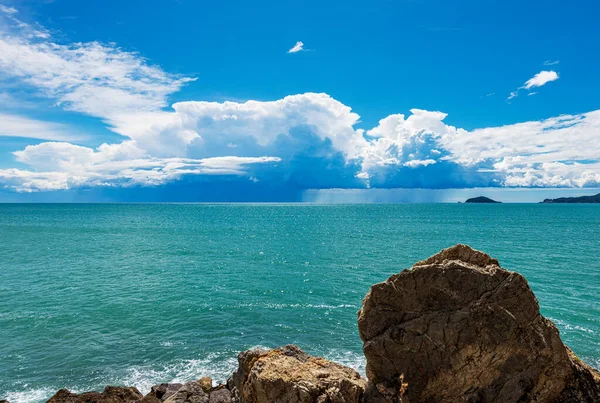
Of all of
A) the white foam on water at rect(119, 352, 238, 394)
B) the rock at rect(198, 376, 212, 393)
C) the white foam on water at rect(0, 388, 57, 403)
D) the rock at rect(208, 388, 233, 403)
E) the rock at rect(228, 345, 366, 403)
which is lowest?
the white foam on water at rect(0, 388, 57, 403)

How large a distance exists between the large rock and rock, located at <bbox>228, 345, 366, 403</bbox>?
104 cm

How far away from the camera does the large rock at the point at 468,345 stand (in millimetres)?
13844

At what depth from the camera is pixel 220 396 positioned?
1864cm

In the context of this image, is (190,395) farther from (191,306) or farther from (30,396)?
(191,306)

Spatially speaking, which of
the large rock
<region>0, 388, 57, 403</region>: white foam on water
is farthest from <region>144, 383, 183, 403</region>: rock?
the large rock

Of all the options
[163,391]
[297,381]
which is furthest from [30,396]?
[297,381]

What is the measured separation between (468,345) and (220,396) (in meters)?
11.0

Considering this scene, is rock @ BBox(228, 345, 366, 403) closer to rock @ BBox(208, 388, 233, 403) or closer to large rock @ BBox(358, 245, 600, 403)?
large rock @ BBox(358, 245, 600, 403)

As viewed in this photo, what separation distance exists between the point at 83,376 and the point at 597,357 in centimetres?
3179

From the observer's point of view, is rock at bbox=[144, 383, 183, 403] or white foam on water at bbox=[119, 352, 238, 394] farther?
white foam on water at bbox=[119, 352, 238, 394]

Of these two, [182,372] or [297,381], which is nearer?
[297,381]

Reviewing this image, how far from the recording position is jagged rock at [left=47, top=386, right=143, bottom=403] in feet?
60.5

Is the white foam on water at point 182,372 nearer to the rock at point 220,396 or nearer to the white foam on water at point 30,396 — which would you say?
the white foam on water at point 30,396

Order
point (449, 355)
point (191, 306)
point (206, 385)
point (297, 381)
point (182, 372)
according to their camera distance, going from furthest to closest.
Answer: point (191, 306)
point (182, 372)
point (206, 385)
point (449, 355)
point (297, 381)
